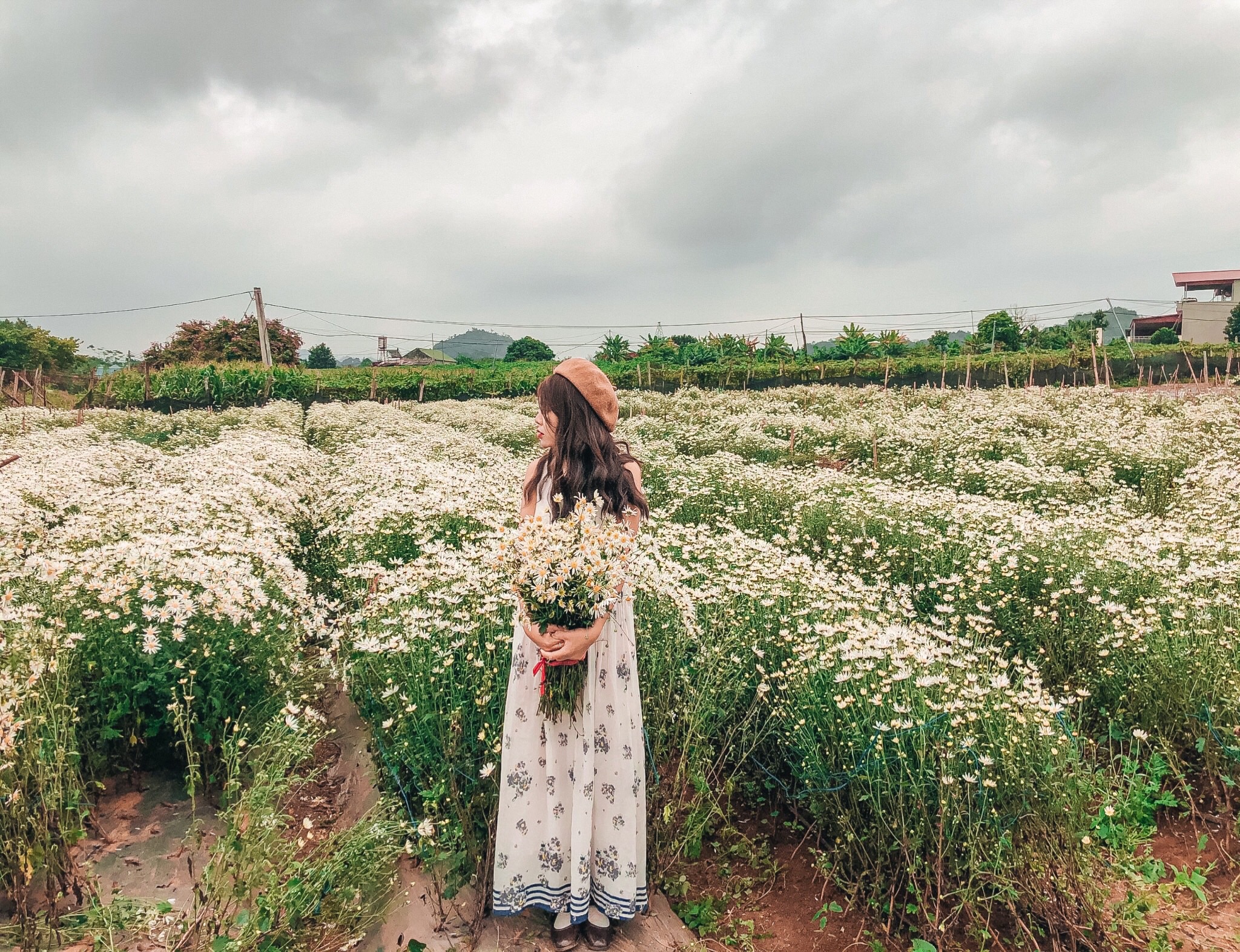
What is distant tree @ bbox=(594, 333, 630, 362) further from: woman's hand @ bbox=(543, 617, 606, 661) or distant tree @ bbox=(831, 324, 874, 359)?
woman's hand @ bbox=(543, 617, 606, 661)

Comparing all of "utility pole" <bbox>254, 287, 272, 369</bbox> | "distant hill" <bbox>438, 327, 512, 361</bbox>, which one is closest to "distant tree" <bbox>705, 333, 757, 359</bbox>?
"utility pole" <bbox>254, 287, 272, 369</bbox>

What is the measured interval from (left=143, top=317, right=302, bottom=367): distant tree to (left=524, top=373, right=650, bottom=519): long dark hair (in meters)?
55.0

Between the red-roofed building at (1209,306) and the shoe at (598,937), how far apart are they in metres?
72.9

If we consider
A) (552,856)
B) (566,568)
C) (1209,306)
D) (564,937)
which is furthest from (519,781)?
(1209,306)

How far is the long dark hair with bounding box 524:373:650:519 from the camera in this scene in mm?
2752

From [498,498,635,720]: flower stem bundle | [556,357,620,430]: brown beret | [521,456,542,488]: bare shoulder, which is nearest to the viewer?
[498,498,635,720]: flower stem bundle

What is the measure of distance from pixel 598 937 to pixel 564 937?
0.13m

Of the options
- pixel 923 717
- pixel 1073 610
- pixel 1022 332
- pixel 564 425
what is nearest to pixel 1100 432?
pixel 1073 610

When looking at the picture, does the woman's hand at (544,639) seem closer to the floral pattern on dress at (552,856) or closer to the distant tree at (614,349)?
the floral pattern on dress at (552,856)

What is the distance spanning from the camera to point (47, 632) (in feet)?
9.29

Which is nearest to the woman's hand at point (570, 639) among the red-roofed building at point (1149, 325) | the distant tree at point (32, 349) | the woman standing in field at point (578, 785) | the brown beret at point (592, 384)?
the woman standing in field at point (578, 785)

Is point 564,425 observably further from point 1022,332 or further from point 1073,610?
point 1022,332

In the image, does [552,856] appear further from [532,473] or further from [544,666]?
[532,473]

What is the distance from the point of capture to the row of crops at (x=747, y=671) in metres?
2.80
